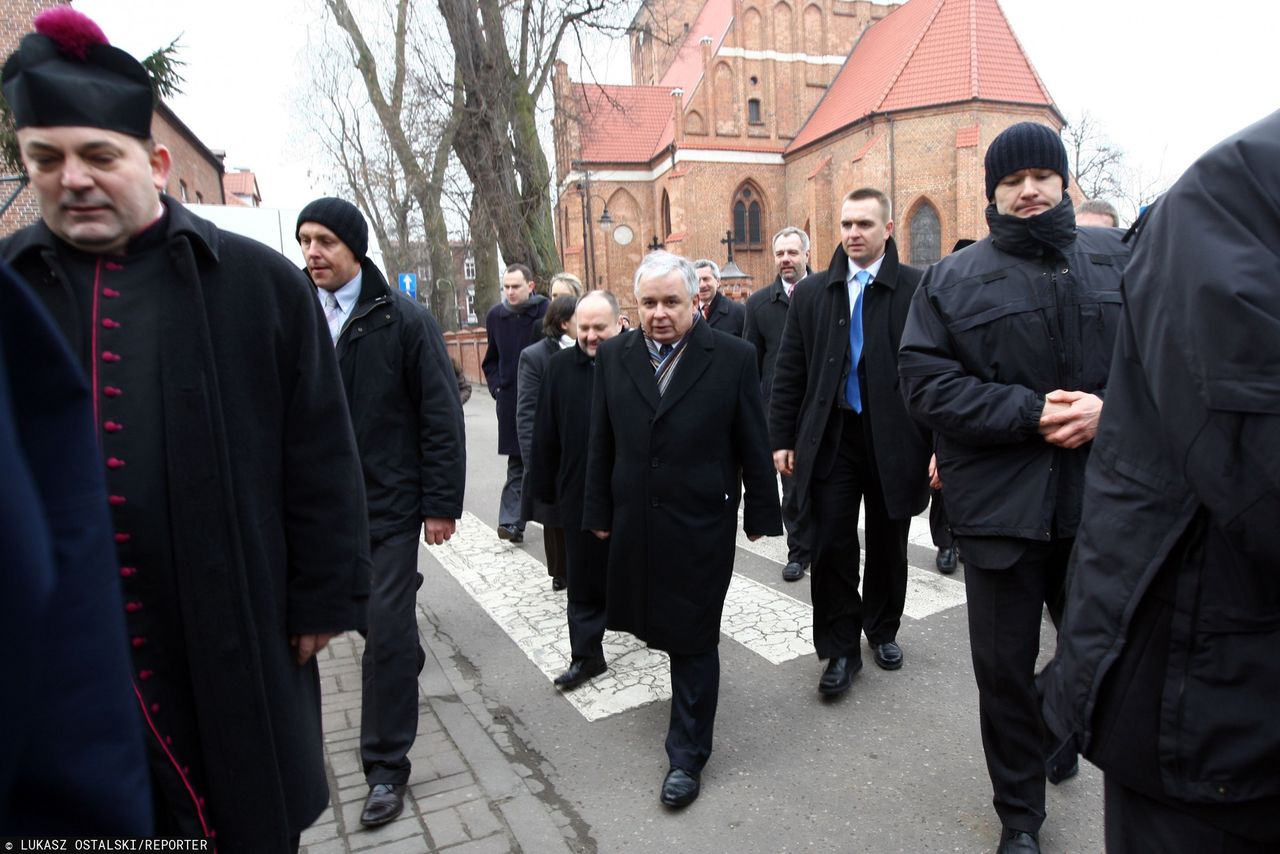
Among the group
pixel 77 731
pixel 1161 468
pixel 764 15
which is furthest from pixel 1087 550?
pixel 764 15

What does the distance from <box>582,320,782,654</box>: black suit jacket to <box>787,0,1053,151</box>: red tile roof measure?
1209 inches

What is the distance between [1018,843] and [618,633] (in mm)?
2822

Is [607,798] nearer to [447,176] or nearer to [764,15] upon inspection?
[447,176]

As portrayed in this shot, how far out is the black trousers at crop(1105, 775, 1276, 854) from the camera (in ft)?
4.97

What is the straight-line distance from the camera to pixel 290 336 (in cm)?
202

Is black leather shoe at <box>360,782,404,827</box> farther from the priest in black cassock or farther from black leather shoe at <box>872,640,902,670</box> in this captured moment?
→ black leather shoe at <box>872,640,902,670</box>

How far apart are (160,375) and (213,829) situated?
3.19ft

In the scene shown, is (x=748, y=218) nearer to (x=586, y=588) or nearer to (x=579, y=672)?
(x=586, y=588)

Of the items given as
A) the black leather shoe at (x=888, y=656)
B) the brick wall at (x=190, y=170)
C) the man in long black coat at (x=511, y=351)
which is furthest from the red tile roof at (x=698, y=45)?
the black leather shoe at (x=888, y=656)

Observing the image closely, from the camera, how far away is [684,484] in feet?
10.9

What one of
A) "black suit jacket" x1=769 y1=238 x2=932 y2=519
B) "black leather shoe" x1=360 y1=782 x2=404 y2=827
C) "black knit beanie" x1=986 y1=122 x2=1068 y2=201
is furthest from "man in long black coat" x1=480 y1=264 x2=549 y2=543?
"black knit beanie" x1=986 y1=122 x2=1068 y2=201

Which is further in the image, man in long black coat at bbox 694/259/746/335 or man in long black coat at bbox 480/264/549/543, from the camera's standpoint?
man in long black coat at bbox 480/264/549/543

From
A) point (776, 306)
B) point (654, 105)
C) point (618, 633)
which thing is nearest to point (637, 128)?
point (654, 105)

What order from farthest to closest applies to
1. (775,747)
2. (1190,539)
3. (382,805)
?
(775,747) < (382,805) < (1190,539)
